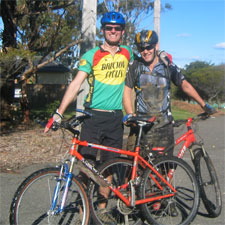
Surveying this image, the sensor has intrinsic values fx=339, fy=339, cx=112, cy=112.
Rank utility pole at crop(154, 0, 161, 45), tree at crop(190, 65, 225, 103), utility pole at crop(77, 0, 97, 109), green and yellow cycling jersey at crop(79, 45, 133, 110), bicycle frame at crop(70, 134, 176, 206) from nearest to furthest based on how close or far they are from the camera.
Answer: bicycle frame at crop(70, 134, 176, 206), green and yellow cycling jersey at crop(79, 45, 133, 110), utility pole at crop(77, 0, 97, 109), utility pole at crop(154, 0, 161, 45), tree at crop(190, 65, 225, 103)

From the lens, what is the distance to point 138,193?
142 inches

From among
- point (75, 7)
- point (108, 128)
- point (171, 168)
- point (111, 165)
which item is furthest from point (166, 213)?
point (75, 7)

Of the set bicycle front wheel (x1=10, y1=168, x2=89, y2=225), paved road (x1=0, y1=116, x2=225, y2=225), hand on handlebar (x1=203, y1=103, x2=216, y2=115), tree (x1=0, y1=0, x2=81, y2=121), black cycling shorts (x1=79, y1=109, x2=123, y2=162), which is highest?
tree (x1=0, y1=0, x2=81, y2=121)

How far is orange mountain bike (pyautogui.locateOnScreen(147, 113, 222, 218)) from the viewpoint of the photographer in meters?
4.12

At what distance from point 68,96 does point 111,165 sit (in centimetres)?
86

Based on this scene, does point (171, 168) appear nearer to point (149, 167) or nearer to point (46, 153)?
point (149, 167)

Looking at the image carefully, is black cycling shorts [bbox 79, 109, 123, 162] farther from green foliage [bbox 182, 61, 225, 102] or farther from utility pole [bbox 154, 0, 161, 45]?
green foliage [bbox 182, 61, 225, 102]

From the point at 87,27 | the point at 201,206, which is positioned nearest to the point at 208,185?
the point at 201,206

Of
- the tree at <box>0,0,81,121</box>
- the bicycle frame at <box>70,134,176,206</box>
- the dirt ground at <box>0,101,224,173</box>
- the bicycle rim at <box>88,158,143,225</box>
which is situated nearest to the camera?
the bicycle frame at <box>70,134,176,206</box>

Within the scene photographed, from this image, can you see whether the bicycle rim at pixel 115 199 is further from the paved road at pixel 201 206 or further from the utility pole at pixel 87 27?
the utility pole at pixel 87 27

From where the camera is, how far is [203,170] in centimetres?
428

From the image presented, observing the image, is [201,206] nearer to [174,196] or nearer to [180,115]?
[174,196]

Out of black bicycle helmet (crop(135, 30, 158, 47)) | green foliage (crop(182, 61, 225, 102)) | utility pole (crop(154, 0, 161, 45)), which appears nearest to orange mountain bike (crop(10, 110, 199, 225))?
black bicycle helmet (crop(135, 30, 158, 47))

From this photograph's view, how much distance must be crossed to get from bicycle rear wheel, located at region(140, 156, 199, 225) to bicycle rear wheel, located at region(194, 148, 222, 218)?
0.76ft
